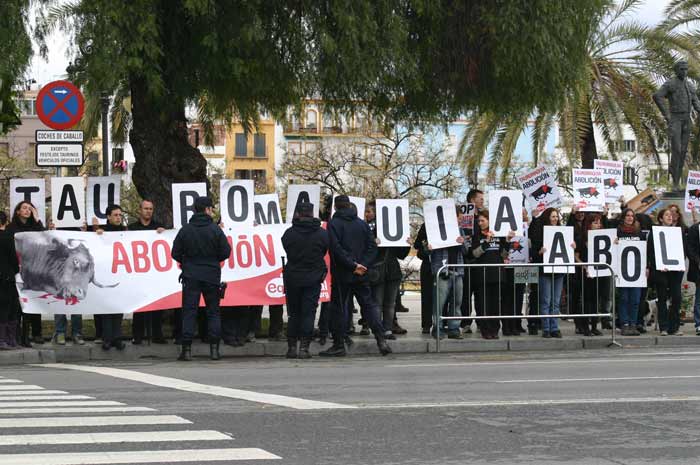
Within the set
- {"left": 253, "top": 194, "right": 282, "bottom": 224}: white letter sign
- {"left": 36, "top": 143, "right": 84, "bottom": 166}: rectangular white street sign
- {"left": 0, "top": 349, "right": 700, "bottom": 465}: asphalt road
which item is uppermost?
{"left": 36, "top": 143, "right": 84, "bottom": 166}: rectangular white street sign

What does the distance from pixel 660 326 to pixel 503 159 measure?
14.2 m

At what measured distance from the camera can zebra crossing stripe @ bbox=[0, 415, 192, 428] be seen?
9.18 metres

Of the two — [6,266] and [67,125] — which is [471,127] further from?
[6,266]

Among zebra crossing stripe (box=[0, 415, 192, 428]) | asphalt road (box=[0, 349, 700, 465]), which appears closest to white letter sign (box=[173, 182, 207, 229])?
asphalt road (box=[0, 349, 700, 465])

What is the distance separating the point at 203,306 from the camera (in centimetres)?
1756

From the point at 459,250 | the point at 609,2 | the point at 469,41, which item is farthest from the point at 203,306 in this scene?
the point at 609,2

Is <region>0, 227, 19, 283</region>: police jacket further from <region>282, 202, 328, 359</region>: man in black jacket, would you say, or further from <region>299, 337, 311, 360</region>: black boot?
<region>299, 337, 311, 360</region>: black boot

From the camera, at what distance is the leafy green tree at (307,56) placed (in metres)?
17.7

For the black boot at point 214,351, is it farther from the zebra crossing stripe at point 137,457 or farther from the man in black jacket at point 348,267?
the zebra crossing stripe at point 137,457

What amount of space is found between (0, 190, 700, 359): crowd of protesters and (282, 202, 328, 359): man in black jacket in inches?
0.5

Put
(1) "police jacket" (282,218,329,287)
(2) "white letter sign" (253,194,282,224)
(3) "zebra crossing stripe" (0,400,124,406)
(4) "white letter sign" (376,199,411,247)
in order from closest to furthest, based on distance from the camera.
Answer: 1. (3) "zebra crossing stripe" (0,400,124,406)
2. (1) "police jacket" (282,218,329,287)
3. (4) "white letter sign" (376,199,411,247)
4. (2) "white letter sign" (253,194,282,224)

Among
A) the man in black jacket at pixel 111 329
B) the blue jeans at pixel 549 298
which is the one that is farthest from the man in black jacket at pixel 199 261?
the blue jeans at pixel 549 298

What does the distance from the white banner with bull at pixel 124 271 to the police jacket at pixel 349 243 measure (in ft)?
3.57

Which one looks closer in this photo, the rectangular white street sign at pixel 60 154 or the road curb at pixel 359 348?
the road curb at pixel 359 348
